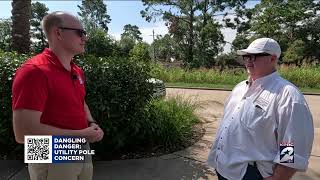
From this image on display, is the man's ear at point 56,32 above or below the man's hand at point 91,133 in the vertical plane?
above

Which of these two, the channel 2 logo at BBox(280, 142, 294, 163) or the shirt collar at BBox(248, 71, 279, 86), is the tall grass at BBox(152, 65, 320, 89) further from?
the channel 2 logo at BBox(280, 142, 294, 163)

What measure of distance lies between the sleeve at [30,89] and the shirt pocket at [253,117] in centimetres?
134

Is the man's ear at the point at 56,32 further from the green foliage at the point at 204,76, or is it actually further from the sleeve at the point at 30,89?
the green foliage at the point at 204,76

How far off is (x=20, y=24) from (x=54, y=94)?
6238 millimetres

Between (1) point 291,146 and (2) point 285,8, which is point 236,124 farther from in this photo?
(2) point 285,8

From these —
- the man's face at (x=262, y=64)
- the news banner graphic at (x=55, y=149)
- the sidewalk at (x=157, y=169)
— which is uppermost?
the man's face at (x=262, y=64)

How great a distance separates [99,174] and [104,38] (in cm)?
2775

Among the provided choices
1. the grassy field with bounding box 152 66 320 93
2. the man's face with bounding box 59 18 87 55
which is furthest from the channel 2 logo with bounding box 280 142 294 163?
the grassy field with bounding box 152 66 320 93

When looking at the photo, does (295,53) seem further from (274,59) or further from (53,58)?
(53,58)

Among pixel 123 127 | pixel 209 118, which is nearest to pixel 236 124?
pixel 123 127

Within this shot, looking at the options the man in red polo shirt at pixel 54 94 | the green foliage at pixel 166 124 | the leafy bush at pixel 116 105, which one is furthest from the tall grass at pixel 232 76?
the man in red polo shirt at pixel 54 94

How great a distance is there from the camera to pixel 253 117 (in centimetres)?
281

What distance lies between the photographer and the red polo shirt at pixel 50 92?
2.52m

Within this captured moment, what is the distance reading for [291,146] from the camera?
262 cm
